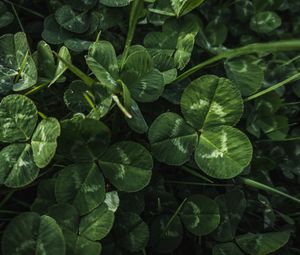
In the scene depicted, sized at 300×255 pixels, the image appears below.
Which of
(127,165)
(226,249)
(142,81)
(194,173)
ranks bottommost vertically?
(226,249)

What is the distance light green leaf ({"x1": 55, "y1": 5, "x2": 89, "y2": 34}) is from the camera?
108cm

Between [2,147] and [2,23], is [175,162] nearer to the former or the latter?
[2,147]

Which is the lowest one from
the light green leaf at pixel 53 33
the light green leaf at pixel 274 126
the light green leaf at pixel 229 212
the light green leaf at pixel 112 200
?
the light green leaf at pixel 229 212

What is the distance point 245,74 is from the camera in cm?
111

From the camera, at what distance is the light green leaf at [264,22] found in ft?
4.29

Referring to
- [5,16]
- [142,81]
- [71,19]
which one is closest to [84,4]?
[71,19]

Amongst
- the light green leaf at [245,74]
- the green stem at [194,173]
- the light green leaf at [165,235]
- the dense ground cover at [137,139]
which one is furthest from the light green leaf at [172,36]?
the light green leaf at [165,235]

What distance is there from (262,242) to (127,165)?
0.34 m

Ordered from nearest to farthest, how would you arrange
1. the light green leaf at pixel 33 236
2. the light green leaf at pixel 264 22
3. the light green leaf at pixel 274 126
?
the light green leaf at pixel 33 236 < the light green leaf at pixel 274 126 < the light green leaf at pixel 264 22

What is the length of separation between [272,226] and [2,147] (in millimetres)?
649

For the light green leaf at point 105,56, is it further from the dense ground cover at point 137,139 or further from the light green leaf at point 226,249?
the light green leaf at point 226,249

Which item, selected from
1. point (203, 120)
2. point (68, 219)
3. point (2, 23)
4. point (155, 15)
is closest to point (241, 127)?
point (203, 120)

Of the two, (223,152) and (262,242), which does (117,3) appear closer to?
(223,152)

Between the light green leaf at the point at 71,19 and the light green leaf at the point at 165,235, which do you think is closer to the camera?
the light green leaf at the point at 165,235
